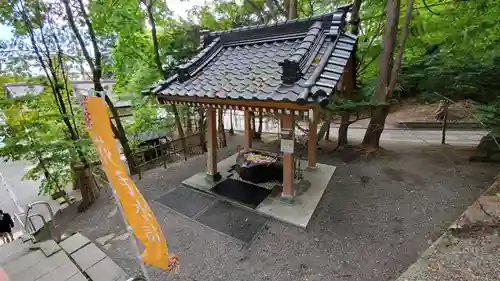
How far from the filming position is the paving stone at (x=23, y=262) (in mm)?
3643

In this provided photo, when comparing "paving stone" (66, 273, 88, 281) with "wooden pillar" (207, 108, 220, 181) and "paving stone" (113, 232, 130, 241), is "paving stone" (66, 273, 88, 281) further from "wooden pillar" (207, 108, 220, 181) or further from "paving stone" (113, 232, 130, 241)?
"wooden pillar" (207, 108, 220, 181)

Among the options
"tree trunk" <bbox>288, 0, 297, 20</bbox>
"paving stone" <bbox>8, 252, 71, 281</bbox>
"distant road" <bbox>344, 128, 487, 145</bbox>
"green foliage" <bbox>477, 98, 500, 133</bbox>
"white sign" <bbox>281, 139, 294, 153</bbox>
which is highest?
"tree trunk" <bbox>288, 0, 297, 20</bbox>

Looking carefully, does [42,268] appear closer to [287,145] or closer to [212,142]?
[212,142]

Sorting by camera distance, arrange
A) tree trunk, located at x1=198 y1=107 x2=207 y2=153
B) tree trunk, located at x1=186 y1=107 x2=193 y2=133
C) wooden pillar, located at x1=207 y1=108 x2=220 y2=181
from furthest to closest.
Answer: tree trunk, located at x1=186 y1=107 x2=193 y2=133, tree trunk, located at x1=198 y1=107 x2=207 y2=153, wooden pillar, located at x1=207 y1=108 x2=220 y2=181

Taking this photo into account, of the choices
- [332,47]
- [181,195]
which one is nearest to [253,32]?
[332,47]

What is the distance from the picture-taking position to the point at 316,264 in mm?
4223

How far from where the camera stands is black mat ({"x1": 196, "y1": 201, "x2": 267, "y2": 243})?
5.09m

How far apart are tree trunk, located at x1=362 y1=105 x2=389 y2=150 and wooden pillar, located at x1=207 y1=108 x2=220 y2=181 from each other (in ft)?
19.0

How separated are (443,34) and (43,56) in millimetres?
12282

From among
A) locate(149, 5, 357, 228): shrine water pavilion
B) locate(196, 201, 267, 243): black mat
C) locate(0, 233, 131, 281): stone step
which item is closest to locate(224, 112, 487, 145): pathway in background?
locate(149, 5, 357, 228): shrine water pavilion

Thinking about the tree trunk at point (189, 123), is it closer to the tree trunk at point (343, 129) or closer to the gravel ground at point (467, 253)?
the tree trunk at point (343, 129)

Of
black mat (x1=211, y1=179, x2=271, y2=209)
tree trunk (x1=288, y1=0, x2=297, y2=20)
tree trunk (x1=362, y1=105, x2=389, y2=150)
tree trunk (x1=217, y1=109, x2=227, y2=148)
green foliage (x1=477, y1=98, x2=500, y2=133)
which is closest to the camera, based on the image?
green foliage (x1=477, y1=98, x2=500, y2=133)

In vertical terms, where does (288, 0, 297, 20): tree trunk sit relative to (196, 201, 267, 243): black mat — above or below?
above

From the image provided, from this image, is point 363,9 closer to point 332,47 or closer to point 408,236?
point 332,47
